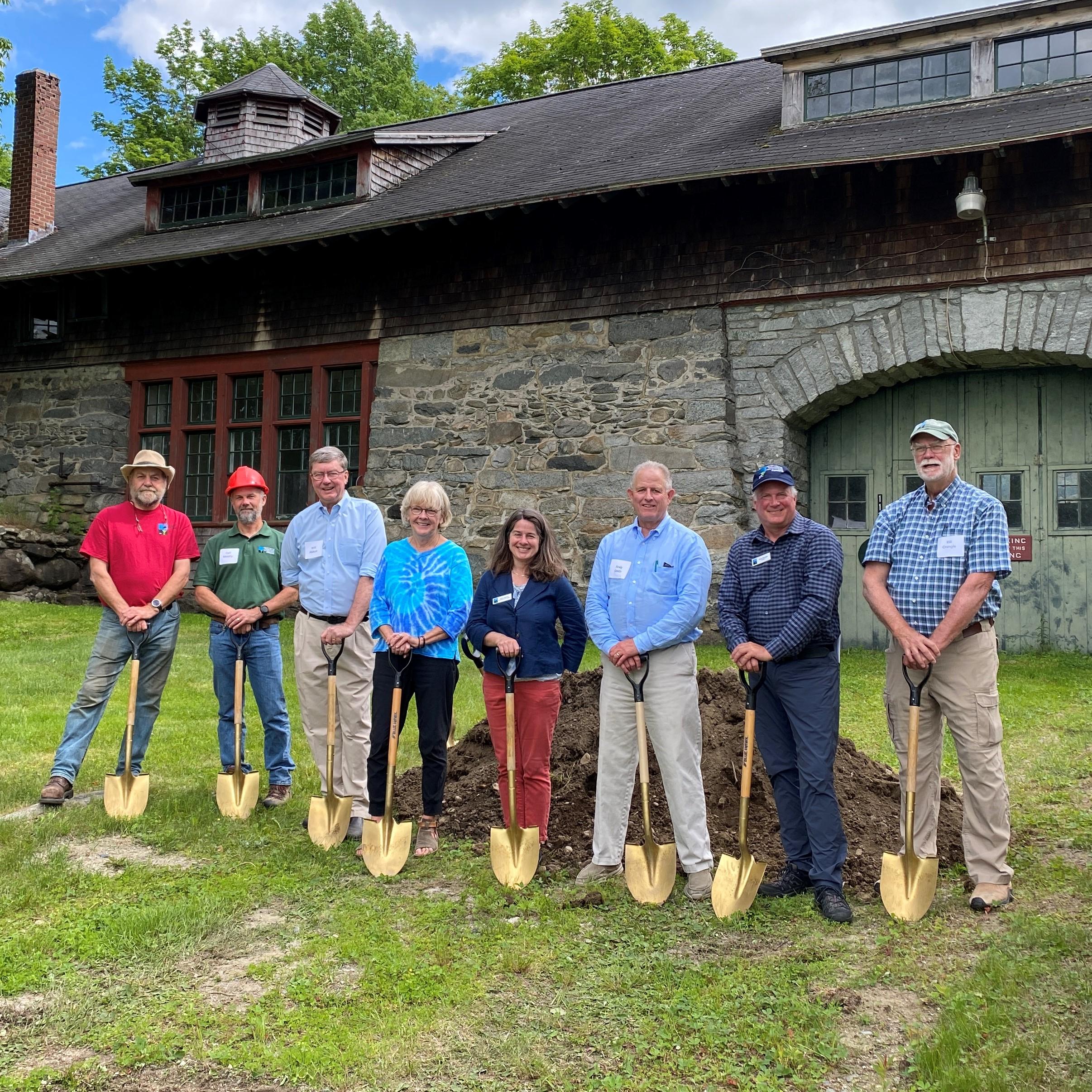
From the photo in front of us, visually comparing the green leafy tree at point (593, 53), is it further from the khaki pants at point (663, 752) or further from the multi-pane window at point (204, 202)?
the khaki pants at point (663, 752)

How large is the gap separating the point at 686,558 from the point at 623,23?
25356mm

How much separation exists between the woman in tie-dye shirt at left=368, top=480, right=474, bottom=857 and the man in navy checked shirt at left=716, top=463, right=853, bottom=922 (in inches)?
49.9

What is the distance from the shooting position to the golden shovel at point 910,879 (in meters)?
4.12

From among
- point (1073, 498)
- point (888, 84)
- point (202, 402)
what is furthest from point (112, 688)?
point (888, 84)

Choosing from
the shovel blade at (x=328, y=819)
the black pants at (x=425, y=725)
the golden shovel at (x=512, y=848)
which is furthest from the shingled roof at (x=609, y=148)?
the shovel blade at (x=328, y=819)

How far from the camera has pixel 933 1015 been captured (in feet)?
10.9

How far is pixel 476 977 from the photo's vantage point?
3637mm

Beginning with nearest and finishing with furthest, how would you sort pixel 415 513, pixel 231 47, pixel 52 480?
pixel 415 513 → pixel 52 480 → pixel 231 47

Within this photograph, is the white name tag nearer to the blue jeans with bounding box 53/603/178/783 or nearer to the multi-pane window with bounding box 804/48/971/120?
the blue jeans with bounding box 53/603/178/783

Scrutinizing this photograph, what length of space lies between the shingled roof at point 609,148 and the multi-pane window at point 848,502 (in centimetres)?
332

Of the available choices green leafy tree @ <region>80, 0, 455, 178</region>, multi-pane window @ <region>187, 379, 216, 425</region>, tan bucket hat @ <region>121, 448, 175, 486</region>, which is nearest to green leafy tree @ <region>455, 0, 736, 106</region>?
green leafy tree @ <region>80, 0, 455, 178</region>

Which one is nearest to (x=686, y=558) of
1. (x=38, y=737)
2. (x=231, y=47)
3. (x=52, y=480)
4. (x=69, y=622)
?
(x=38, y=737)

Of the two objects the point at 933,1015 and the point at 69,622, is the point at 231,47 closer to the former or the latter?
the point at 69,622

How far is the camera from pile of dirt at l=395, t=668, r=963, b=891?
4.96 m
